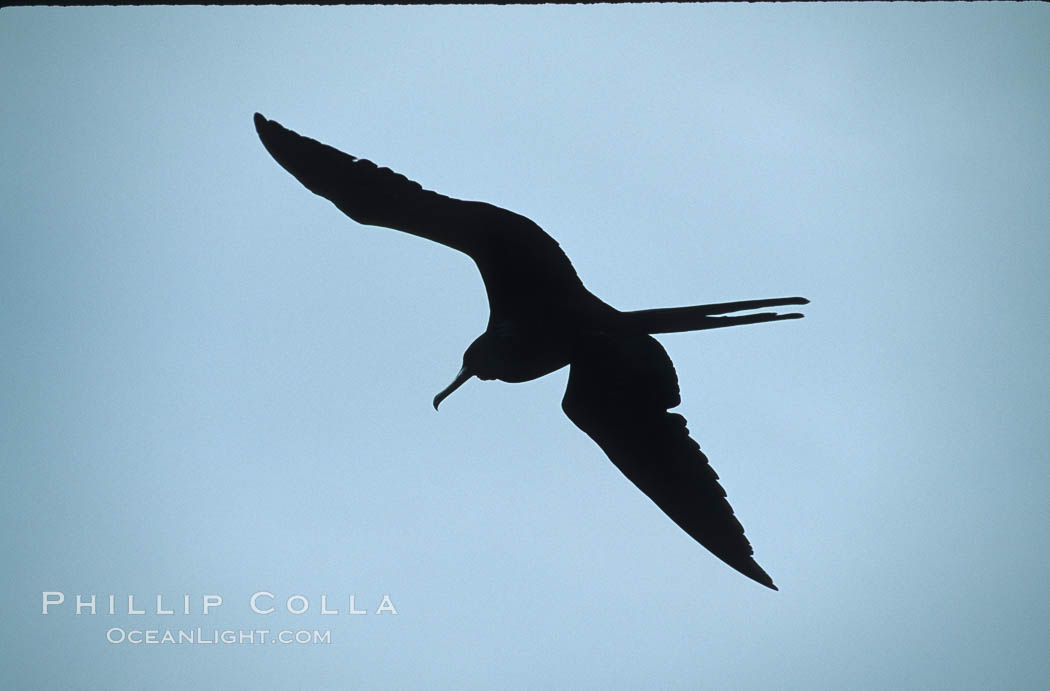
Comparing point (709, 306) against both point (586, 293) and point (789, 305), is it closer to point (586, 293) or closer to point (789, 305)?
point (789, 305)

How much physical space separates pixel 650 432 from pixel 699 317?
1.45m

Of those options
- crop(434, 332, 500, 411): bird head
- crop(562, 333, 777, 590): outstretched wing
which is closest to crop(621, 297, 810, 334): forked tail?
crop(562, 333, 777, 590): outstretched wing

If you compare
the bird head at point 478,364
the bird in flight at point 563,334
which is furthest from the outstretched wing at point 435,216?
the bird head at point 478,364

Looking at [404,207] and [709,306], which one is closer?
[709,306]

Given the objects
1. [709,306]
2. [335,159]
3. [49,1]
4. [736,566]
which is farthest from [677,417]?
[49,1]

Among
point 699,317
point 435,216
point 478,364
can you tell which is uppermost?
point 435,216

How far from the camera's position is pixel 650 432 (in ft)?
20.2

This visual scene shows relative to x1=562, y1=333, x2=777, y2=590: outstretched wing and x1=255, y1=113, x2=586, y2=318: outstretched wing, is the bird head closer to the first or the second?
x1=255, y1=113, x2=586, y2=318: outstretched wing

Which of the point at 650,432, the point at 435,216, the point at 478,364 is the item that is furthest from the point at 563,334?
the point at 435,216

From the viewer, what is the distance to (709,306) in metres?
4.80

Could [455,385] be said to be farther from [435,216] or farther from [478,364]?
[435,216]

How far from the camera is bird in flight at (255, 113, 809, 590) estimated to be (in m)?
5.42

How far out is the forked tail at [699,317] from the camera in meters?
4.64

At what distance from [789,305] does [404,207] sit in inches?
83.1
